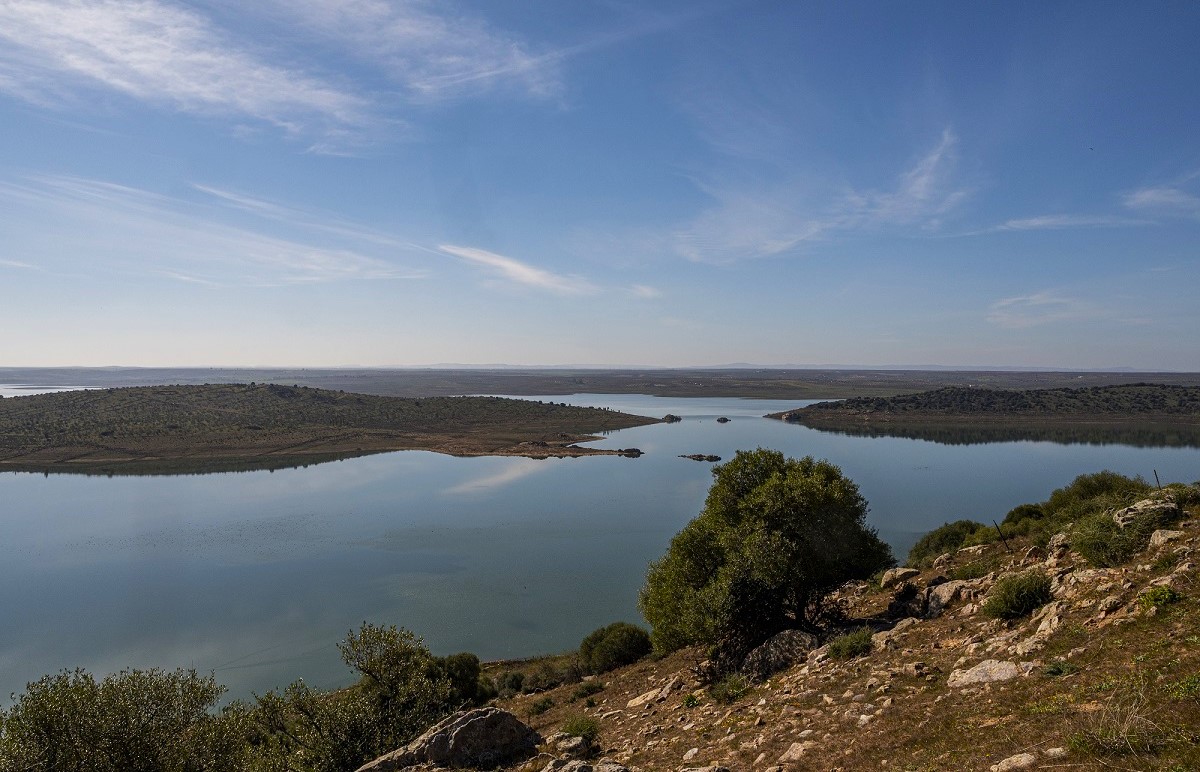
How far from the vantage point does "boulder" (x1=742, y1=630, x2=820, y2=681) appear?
15601 millimetres

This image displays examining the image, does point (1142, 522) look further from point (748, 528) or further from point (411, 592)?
point (411, 592)

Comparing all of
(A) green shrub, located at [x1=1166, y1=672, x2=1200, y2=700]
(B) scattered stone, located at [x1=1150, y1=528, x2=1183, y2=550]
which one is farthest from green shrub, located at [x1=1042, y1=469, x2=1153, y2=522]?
(A) green shrub, located at [x1=1166, y1=672, x2=1200, y2=700]

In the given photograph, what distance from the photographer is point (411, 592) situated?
3681 centimetres

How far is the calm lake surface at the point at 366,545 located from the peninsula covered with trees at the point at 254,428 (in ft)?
29.5

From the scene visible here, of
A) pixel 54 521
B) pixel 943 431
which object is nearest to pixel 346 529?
pixel 54 521

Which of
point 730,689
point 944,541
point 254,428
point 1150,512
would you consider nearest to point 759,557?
point 730,689

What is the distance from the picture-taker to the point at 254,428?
102875 millimetres

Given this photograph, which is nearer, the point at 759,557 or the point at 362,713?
the point at 362,713

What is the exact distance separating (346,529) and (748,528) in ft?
139

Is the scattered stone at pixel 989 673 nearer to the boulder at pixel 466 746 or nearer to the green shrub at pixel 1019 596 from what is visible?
the green shrub at pixel 1019 596

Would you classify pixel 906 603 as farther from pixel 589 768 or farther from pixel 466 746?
pixel 466 746

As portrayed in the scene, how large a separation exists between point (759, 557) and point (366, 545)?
3812cm

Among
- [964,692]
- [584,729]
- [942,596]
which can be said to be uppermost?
[964,692]

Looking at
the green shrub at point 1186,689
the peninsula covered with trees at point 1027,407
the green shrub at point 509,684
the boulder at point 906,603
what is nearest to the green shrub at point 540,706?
the green shrub at point 509,684
